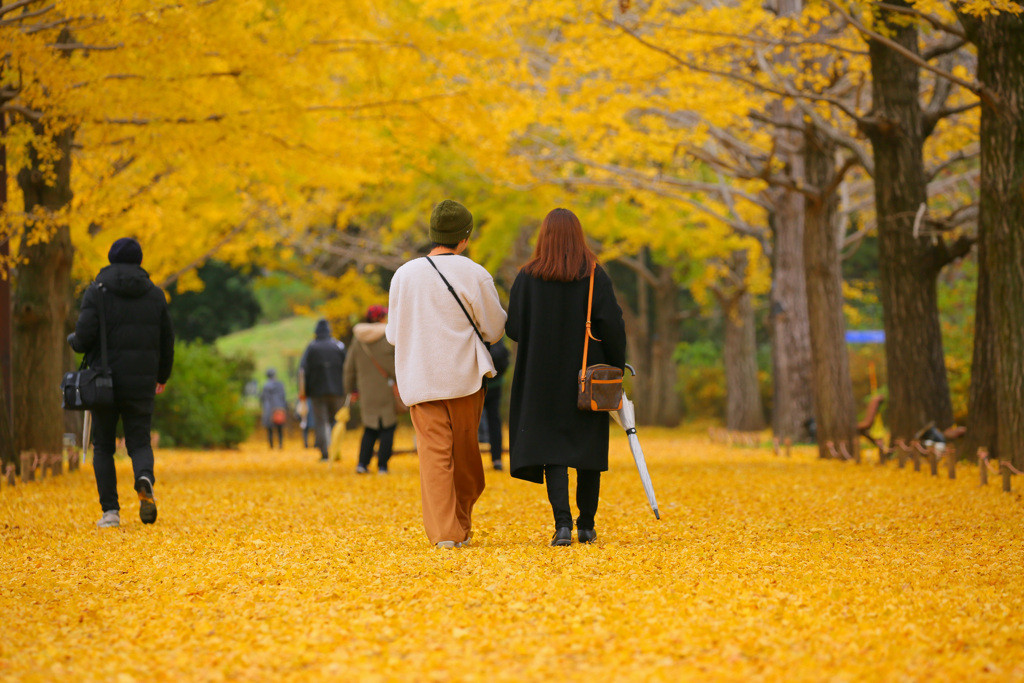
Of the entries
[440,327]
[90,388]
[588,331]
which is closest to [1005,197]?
[588,331]

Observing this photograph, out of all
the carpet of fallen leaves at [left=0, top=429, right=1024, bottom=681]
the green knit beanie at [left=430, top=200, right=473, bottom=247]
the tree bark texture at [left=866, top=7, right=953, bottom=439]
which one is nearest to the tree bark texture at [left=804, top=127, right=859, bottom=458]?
the tree bark texture at [left=866, top=7, right=953, bottom=439]

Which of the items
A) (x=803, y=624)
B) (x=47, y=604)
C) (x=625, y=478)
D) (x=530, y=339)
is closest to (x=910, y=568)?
(x=803, y=624)

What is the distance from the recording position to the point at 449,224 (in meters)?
5.73

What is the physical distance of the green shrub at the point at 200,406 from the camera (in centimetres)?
1906

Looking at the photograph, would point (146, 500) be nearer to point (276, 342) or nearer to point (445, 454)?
point (445, 454)

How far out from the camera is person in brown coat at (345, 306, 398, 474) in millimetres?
10930

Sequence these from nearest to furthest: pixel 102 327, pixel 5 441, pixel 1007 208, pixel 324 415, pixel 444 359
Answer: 1. pixel 444 359
2. pixel 102 327
3. pixel 1007 208
4. pixel 5 441
5. pixel 324 415

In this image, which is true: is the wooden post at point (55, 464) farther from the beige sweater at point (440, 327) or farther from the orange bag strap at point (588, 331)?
the orange bag strap at point (588, 331)

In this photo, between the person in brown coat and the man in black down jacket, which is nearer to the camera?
the man in black down jacket

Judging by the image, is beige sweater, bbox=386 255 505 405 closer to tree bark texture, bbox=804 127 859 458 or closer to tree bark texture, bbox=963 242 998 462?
tree bark texture, bbox=963 242 998 462

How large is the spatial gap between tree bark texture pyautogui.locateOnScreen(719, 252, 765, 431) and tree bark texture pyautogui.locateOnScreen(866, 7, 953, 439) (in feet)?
35.3

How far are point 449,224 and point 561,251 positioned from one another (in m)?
0.59

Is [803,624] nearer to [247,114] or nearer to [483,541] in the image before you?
[483,541]

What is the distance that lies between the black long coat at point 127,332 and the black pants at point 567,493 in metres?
2.69
